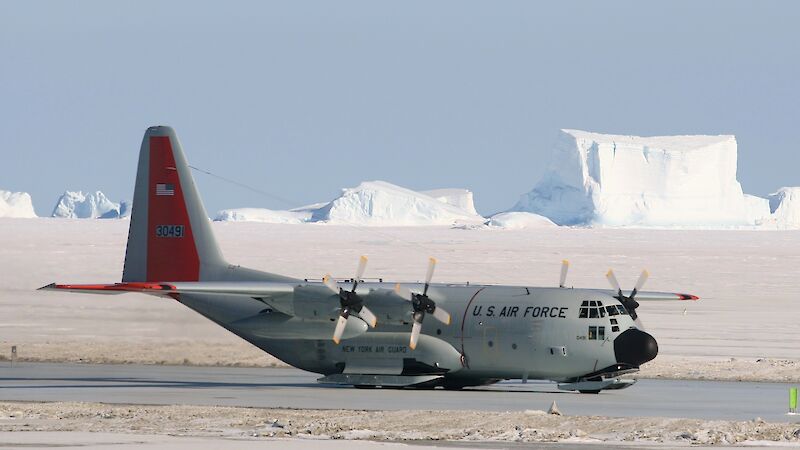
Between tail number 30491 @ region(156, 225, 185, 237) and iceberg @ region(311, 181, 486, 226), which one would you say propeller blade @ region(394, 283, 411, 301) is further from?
iceberg @ region(311, 181, 486, 226)

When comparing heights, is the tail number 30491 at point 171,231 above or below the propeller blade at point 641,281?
above

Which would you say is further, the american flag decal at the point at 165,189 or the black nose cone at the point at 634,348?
the american flag decal at the point at 165,189

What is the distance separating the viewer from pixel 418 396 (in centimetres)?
3519

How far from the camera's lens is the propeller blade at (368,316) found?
37.7 metres

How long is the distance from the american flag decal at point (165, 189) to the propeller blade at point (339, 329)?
829 cm

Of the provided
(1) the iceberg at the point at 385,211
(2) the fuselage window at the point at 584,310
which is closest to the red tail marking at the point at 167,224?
(2) the fuselage window at the point at 584,310

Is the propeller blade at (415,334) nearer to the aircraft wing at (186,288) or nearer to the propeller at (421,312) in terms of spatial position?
the propeller at (421,312)

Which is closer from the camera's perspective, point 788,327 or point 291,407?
point 291,407

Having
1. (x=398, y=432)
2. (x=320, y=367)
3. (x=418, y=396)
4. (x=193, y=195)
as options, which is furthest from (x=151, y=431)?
(x=193, y=195)

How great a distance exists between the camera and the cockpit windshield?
36.0m

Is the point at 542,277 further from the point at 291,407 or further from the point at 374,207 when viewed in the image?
the point at 374,207

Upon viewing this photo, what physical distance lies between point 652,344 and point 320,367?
9.35m

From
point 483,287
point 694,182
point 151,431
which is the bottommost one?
point 151,431

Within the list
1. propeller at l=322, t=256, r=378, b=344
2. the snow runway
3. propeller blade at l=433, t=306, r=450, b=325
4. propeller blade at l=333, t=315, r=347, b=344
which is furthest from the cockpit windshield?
propeller blade at l=333, t=315, r=347, b=344
